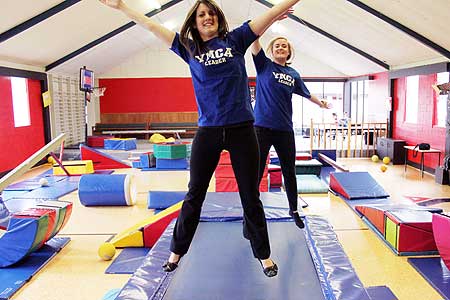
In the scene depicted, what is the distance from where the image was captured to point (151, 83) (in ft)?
47.5

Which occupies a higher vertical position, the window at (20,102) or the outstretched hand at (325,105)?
the window at (20,102)

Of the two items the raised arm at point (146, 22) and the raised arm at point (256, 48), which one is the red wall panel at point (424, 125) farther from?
the raised arm at point (146, 22)

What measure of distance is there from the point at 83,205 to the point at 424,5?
5.80 meters

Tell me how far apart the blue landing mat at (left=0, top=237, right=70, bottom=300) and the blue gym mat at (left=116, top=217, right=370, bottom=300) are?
1.33 meters

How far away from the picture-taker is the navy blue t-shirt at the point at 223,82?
6.45 feet

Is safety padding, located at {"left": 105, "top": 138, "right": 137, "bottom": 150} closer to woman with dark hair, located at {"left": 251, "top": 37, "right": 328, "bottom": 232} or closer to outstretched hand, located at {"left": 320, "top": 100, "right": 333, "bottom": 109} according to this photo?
outstretched hand, located at {"left": 320, "top": 100, "right": 333, "bottom": 109}

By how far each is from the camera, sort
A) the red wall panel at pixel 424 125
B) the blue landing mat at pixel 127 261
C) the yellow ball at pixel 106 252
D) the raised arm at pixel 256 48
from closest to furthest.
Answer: the raised arm at pixel 256 48, the blue landing mat at pixel 127 261, the yellow ball at pixel 106 252, the red wall panel at pixel 424 125

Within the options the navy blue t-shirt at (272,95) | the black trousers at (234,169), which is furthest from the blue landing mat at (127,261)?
the navy blue t-shirt at (272,95)

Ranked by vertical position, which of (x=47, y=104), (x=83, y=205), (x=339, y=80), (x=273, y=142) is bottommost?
(x=83, y=205)

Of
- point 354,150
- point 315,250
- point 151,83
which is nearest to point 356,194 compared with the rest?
point 315,250

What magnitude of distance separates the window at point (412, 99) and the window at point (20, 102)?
29.3 ft

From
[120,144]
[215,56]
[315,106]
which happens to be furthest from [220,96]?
[315,106]

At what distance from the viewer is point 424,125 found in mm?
8641

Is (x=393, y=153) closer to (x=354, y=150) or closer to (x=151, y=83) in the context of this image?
(x=354, y=150)
